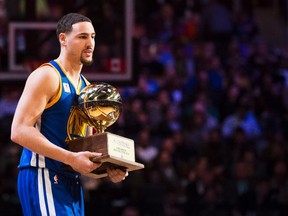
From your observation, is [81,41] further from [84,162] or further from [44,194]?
[44,194]

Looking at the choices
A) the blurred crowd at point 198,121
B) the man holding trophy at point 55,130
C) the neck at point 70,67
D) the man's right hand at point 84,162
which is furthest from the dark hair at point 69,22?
the blurred crowd at point 198,121

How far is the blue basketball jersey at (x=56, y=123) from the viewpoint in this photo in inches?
209

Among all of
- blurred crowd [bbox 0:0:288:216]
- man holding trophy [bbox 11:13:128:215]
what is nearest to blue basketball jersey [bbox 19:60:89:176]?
man holding trophy [bbox 11:13:128:215]

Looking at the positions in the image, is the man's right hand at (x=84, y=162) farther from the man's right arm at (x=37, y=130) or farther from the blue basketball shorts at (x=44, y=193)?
the blue basketball shorts at (x=44, y=193)

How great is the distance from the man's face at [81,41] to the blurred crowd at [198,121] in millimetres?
4951

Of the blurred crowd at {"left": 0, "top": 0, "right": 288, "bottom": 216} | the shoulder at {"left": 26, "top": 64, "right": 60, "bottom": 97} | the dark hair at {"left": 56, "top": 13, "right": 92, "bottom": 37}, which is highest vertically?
the dark hair at {"left": 56, "top": 13, "right": 92, "bottom": 37}

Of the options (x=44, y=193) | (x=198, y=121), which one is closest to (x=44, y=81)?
(x=44, y=193)

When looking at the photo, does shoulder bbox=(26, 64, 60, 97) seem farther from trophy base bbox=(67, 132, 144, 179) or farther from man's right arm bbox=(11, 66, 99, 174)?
trophy base bbox=(67, 132, 144, 179)

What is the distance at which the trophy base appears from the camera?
508cm

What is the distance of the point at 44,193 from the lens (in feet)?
17.4

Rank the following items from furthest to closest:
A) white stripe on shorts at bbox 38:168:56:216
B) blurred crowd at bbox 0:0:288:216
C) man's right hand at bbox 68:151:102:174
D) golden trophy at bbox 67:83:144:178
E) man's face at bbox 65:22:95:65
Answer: blurred crowd at bbox 0:0:288:216
man's face at bbox 65:22:95:65
white stripe on shorts at bbox 38:168:56:216
golden trophy at bbox 67:83:144:178
man's right hand at bbox 68:151:102:174

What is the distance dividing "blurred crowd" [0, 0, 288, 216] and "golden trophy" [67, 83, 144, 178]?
4.93 metres

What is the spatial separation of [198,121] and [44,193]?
825 cm

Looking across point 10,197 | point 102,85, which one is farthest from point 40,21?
point 102,85
